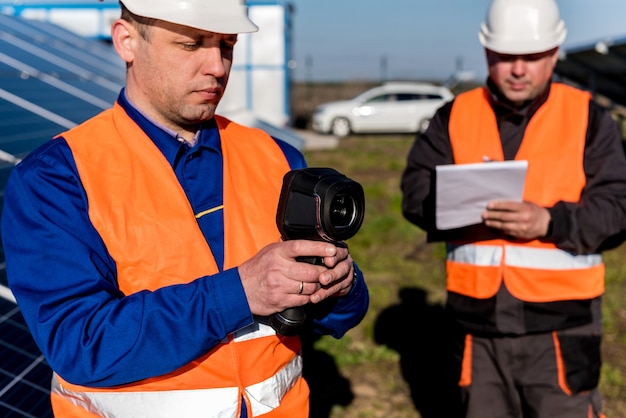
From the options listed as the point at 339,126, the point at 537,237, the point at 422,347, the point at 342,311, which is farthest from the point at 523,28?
the point at 339,126

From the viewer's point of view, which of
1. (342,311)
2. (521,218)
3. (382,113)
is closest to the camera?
(342,311)

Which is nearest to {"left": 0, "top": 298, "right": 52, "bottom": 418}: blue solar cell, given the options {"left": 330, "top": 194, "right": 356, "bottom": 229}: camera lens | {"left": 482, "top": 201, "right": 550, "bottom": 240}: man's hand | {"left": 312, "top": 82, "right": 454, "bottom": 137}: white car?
{"left": 330, "top": 194, "right": 356, "bottom": 229}: camera lens

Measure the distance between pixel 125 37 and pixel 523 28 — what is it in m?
1.71

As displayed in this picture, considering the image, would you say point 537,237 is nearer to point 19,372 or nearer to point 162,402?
point 162,402

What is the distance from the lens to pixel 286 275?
5.41 ft

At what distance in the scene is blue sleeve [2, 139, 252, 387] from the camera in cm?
164

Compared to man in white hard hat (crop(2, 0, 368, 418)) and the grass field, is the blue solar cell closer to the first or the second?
man in white hard hat (crop(2, 0, 368, 418))

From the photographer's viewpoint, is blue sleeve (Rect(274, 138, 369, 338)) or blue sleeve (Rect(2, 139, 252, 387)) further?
blue sleeve (Rect(274, 138, 369, 338))

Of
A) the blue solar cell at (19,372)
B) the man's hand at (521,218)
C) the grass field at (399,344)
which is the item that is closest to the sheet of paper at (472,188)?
the man's hand at (521,218)

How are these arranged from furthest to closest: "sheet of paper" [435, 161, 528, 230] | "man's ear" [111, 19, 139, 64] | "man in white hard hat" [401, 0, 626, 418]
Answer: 1. "man in white hard hat" [401, 0, 626, 418]
2. "sheet of paper" [435, 161, 528, 230]
3. "man's ear" [111, 19, 139, 64]

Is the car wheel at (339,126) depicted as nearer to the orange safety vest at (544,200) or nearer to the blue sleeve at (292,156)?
the orange safety vest at (544,200)

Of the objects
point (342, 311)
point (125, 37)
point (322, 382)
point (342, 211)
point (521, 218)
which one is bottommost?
point (322, 382)

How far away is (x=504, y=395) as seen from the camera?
3033mm

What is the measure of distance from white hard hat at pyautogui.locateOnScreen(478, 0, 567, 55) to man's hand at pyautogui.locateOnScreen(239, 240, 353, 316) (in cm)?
161
